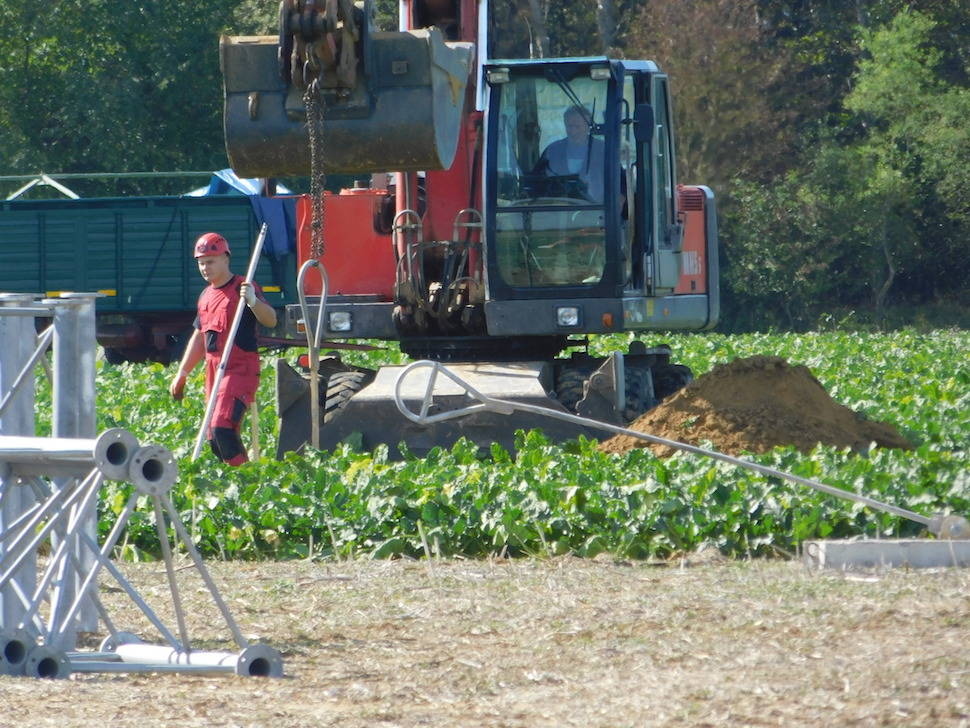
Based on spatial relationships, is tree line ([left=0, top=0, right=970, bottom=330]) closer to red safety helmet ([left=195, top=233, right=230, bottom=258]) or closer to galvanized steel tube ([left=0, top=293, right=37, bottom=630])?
red safety helmet ([left=195, top=233, right=230, bottom=258])

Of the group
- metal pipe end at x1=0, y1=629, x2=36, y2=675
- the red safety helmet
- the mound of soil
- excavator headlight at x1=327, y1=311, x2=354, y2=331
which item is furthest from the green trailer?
metal pipe end at x1=0, y1=629, x2=36, y2=675

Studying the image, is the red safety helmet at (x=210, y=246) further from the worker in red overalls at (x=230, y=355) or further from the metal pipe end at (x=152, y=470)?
the metal pipe end at (x=152, y=470)

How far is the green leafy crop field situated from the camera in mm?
7523

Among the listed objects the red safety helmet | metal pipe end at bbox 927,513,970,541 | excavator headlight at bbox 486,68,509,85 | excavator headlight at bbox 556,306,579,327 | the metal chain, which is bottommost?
metal pipe end at bbox 927,513,970,541

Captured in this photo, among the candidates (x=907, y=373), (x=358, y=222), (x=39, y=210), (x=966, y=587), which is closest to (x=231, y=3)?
(x=39, y=210)

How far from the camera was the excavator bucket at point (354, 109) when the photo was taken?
8617 mm

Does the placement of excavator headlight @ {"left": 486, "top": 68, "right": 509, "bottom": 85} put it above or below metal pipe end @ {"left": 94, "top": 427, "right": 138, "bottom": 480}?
above

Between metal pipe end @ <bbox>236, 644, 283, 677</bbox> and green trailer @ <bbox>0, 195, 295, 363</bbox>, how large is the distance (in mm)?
20304

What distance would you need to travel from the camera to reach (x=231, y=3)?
41.2 meters

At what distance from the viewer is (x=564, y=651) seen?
5504mm

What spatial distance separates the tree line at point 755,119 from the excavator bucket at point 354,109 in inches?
1221

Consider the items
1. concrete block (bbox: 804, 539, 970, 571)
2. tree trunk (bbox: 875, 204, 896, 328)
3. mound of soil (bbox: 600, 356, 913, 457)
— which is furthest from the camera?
tree trunk (bbox: 875, 204, 896, 328)

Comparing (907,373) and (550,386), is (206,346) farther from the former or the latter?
(907,373)

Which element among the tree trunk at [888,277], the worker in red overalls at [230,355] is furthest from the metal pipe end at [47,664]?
the tree trunk at [888,277]
